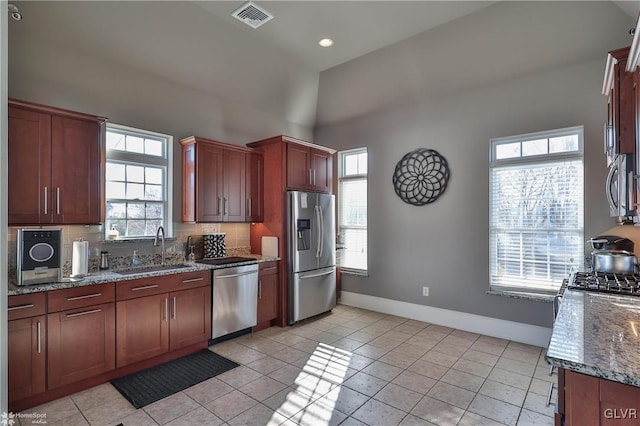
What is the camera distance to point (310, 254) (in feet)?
15.0

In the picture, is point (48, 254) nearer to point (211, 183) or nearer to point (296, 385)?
point (211, 183)

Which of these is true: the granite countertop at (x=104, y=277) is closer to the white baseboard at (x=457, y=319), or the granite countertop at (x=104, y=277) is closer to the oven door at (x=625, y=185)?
the white baseboard at (x=457, y=319)

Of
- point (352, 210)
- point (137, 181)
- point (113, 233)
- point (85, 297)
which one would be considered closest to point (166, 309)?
point (85, 297)

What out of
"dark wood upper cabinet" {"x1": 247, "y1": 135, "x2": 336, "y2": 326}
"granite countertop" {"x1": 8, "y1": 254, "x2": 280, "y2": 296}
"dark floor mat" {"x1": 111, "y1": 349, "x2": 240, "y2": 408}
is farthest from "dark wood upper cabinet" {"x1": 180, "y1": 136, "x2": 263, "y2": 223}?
"dark floor mat" {"x1": 111, "y1": 349, "x2": 240, "y2": 408}

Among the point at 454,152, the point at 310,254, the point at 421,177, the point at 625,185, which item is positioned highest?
the point at 454,152

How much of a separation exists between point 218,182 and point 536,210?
3813 mm

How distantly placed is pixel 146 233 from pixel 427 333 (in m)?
3.63

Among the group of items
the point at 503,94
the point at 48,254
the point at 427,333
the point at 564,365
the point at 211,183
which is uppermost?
the point at 503,94

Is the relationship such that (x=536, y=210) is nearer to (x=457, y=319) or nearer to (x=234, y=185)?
(x=457, y=319)

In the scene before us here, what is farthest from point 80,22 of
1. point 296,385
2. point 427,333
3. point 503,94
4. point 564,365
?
point 427,333

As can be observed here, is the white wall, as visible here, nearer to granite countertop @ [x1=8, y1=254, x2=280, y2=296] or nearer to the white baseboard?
the white baseboard

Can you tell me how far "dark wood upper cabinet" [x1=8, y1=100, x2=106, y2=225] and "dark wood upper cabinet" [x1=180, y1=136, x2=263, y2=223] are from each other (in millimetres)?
974

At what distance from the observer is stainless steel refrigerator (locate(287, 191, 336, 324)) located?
441 cm

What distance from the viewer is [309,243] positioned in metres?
4.57
